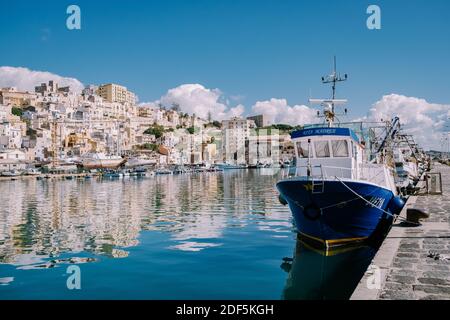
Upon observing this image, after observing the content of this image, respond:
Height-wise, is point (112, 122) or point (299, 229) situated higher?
point (112, 122)

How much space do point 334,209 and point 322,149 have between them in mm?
3127

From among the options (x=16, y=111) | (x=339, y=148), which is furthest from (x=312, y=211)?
(x=16, y=111)

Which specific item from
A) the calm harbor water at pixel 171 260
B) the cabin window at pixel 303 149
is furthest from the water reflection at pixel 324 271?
the cabin window at pixel 303 149

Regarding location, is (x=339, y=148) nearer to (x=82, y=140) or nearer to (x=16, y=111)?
(x=82, y=140)

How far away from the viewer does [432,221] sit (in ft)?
48.5

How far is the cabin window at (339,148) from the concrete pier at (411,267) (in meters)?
3.91

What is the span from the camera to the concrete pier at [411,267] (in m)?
7.24

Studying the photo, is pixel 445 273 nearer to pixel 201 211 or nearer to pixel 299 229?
pixel 299 229

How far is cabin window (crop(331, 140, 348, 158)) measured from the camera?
1655cm

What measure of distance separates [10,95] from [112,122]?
145 feet
